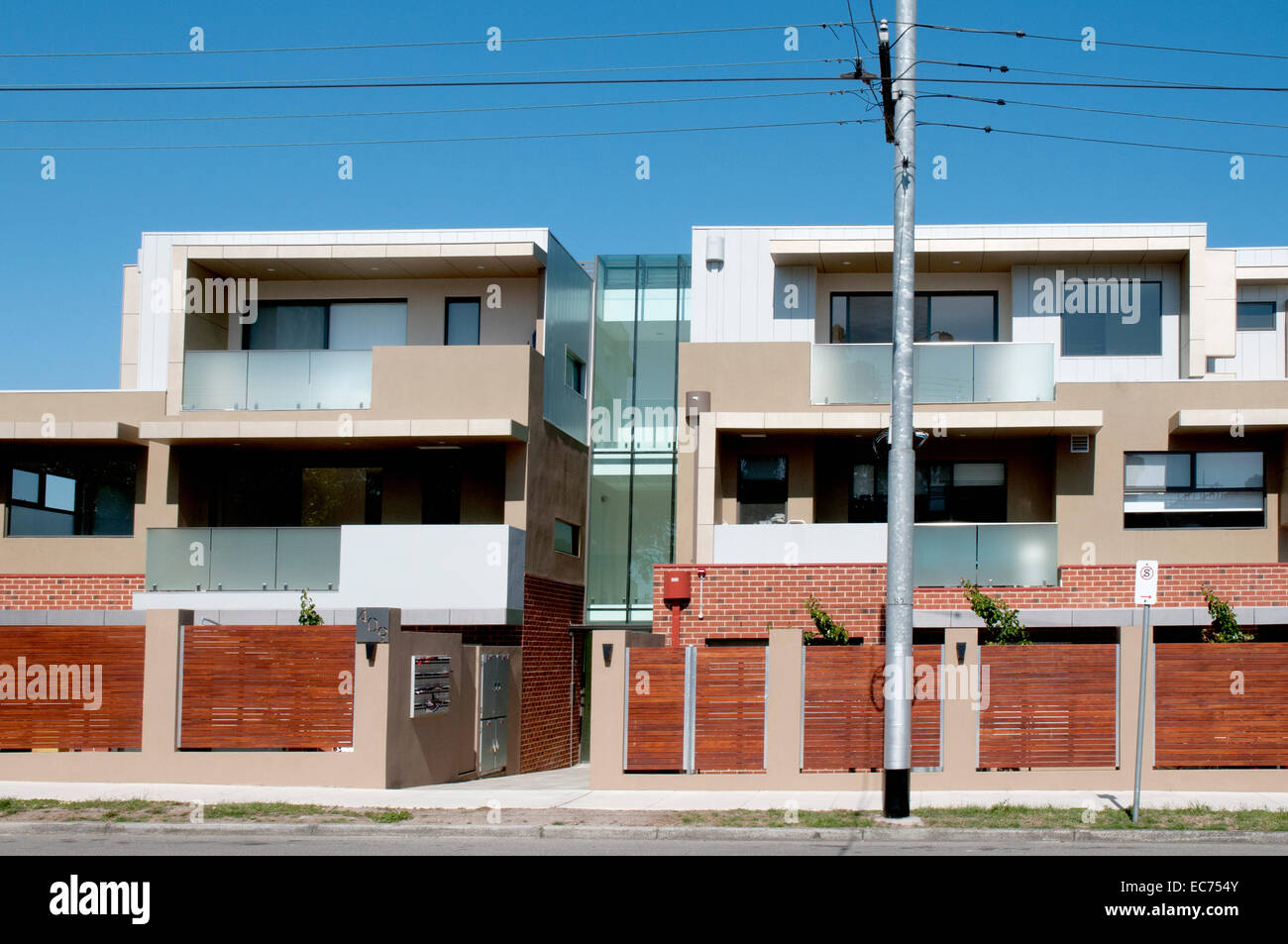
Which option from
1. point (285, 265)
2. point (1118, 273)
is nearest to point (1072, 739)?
point (1118, 273)

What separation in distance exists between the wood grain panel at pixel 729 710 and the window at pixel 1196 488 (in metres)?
8.83

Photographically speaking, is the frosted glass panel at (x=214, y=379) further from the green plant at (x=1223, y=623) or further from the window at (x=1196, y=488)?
the green plant at (x=1223, y=623)

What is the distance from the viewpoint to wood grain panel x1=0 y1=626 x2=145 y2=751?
64.3ft

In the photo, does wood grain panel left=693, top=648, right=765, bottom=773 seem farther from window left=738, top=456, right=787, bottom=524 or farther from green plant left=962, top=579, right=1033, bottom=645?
window left=738, top=456, right=787, bottom=524

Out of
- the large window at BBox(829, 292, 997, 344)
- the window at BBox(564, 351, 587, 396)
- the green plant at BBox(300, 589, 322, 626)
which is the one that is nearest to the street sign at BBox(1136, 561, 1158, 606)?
the large window at BBox(829, 292, 997, 344)

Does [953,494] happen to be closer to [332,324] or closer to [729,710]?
[729,710]

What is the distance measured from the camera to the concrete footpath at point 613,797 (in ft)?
55.4

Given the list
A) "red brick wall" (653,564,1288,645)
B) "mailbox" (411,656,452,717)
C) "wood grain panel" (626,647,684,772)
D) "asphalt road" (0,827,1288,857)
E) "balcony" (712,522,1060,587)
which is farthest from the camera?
"balcony" (712,522,1060,587)

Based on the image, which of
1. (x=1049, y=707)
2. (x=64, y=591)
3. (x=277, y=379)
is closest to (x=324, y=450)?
(x=277, y=379)

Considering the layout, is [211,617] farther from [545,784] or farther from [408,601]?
[545,784]

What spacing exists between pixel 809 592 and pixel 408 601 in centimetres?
654

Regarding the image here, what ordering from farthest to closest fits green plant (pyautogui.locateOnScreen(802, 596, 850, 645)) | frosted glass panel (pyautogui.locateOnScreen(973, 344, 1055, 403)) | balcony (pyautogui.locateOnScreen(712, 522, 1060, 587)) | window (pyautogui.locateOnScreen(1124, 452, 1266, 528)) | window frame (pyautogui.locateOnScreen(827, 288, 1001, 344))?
window frame (pyautogui.locateOnScreen(827, 288, 1001, 344)) → window (pyautogui.locateOnScreen(1124, 452, 1266, 528)) → frosted glass panel (pyautogui.locateOnScreen(973, 344, 1055, 403)) → balcony (pyautogui.locateOnScreen(712, 522, 1060, 587)) → green plant (pyautogui.locateOnScreen(802, 596, 850, 645))

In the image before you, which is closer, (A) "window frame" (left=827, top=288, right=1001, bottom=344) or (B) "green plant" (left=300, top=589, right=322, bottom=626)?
(B) "green plant" (left=300, top=589, right=322, bottom=626)

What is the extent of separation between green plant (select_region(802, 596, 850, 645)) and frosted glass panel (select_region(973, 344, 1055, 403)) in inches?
196
